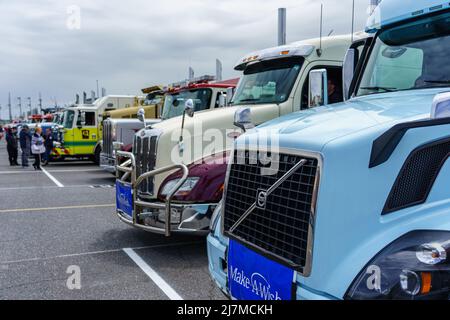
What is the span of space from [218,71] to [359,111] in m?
8.19

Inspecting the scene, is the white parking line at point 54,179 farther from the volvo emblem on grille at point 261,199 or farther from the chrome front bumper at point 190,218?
the volvo emblem on grille at point 261,199

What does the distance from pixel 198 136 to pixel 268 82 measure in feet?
4.45

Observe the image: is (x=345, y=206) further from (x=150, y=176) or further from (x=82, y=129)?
(x=82, y=129)

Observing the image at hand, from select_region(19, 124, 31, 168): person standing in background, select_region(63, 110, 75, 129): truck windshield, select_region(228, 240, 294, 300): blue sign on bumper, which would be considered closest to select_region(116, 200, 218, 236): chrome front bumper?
select_region(228, 240, 294, 300): blue sign on bumper

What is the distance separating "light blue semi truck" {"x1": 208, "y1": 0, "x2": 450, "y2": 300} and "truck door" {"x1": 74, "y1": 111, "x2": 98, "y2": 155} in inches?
639

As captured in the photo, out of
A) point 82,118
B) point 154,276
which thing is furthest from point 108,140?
point 154,276

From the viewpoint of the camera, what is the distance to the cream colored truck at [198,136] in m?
4.96

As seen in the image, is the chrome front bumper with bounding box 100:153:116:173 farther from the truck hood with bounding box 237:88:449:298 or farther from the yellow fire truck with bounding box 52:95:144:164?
the truck hood with bounding box 237:88:449:298

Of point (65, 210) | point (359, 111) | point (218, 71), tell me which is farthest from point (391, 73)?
point (218, 71)

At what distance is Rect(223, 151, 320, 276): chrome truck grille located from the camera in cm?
238

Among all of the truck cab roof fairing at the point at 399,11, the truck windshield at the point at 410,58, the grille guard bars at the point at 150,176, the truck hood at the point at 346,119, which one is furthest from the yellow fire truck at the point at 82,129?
the truck hood at the point at 346,119

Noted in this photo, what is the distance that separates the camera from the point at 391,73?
3746 mm
